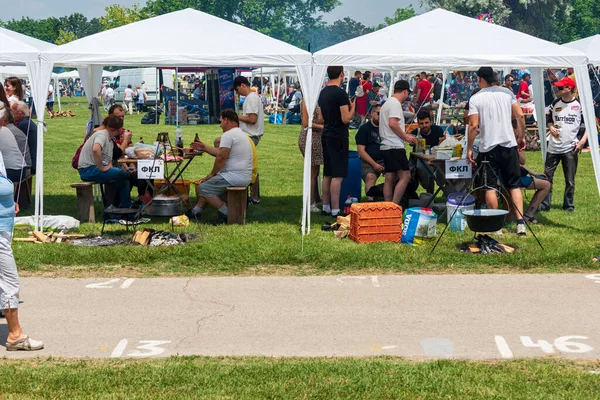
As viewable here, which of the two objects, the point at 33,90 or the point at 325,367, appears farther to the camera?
the point at 33,90

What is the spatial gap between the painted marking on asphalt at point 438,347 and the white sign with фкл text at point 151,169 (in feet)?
17.7

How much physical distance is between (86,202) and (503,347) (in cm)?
670

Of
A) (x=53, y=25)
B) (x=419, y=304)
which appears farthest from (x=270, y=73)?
(x=53, y=25)

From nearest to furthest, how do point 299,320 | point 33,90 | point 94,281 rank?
point 299,320
point 94,281
point 33,90

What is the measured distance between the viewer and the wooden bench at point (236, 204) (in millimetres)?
11234

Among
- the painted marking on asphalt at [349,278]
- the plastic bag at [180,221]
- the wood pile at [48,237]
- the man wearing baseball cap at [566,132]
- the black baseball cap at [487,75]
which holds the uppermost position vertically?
the black baseball cap at [487,75]

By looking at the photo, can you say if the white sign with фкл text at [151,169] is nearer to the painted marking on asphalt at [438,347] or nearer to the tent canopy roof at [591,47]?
the painted marking on asphalt at [438,347]

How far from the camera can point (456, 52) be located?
10773mm

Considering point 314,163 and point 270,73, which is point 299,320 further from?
point 270,73

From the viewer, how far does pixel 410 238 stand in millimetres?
10195

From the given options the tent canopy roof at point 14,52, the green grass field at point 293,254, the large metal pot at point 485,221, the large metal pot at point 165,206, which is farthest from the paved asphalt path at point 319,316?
the tent canopy roof at point 14,52

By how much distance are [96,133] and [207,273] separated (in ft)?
10.8

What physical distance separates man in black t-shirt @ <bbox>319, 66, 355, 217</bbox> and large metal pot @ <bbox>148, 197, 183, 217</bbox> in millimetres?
1979

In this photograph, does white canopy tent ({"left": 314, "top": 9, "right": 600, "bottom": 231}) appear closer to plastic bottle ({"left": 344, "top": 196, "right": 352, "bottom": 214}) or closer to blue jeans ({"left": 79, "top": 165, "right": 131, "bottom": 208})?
plastic bottle ({"left": 344, "top": 196, "right": 352, "bottom": 214})
